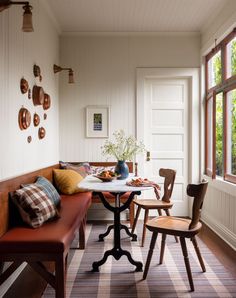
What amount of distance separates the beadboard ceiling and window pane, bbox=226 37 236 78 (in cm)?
49

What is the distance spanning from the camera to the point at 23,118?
9.59 ft

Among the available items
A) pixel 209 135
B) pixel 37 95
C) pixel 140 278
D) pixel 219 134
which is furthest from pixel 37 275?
pixel 209 135

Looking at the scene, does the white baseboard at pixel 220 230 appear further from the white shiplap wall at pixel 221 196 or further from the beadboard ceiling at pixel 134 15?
the beadboard ceiling at pixel 134 15

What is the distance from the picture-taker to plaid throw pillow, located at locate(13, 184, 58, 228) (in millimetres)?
2326

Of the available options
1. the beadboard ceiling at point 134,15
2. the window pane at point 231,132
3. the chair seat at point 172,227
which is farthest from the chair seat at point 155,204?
the beadboard ceiling at point 134,15

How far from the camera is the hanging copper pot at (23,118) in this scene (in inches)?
114

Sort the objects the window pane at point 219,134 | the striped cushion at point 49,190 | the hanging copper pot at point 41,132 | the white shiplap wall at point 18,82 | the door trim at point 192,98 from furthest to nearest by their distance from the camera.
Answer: the door trim at point 192,98 → the window pane at point 219,134 → the hanging copper pot at point 41,132 → the striped cushion at point 49,190 → the white shiplap wall at point 18,82

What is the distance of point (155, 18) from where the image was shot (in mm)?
4168

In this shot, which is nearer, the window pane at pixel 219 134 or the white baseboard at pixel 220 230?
the white baseboard at pixel 220 230

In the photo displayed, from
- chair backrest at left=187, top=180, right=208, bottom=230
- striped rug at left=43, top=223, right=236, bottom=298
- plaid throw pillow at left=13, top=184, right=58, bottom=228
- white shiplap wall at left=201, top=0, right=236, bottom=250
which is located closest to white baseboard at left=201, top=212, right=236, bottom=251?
white shiplap wall at left=201, top=0, right=236, bottom=250

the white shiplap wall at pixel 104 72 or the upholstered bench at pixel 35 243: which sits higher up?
the white shiplap wall at pixel 104 72

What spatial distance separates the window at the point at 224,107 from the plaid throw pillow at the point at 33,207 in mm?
2217

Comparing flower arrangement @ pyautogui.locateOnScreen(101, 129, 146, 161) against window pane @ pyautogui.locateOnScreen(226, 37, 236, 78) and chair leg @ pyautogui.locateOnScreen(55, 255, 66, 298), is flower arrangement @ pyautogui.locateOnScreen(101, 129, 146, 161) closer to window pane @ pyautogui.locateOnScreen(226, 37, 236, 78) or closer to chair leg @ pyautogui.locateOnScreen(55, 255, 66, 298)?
window pane @ pyautogui.locateOnScreen(226, 37, 236, 78)

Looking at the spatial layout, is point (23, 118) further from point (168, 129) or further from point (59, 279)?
point (168, 129)
